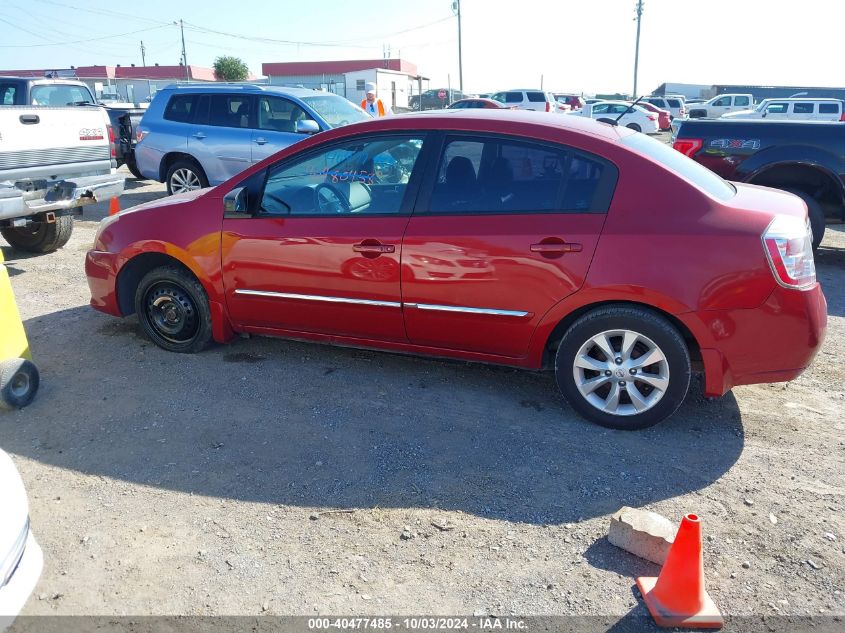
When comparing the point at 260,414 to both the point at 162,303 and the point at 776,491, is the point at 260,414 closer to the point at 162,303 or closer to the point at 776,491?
the point at 162,303

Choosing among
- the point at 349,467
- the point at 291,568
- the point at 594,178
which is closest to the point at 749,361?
the point at 594,178

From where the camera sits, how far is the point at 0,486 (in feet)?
7.82

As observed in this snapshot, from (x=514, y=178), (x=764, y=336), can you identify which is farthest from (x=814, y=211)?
(x=514, y=178)

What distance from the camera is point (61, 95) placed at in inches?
448

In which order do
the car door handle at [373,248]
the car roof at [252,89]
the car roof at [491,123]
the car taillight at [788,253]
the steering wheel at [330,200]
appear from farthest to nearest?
the car roof at [252,89] < the steering wheel at [330,200] < the car door handle at [373,248] < the car roof at [491,123] < the car taillight at [788,253]

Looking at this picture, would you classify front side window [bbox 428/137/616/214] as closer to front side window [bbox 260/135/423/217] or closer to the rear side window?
front side window [bbox 260/135/423/217]

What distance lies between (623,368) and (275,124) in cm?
773

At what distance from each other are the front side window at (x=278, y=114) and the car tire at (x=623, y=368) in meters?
7.26

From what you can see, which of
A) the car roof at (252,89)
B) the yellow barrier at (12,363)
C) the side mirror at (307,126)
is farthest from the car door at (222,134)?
the yellow barrier at (12,363)

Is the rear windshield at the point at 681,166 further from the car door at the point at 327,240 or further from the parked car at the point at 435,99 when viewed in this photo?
the parked car at the point at 435,99

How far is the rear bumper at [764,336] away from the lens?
3535 millimetres

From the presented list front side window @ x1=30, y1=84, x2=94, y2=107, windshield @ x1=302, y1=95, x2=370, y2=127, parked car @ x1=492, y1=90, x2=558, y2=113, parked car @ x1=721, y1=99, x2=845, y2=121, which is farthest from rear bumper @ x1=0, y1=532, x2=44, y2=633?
parked car @ x1=492, y1=90, x2=558, y2=113

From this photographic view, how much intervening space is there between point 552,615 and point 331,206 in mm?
2806

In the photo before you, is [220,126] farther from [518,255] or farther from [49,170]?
[518,255]
